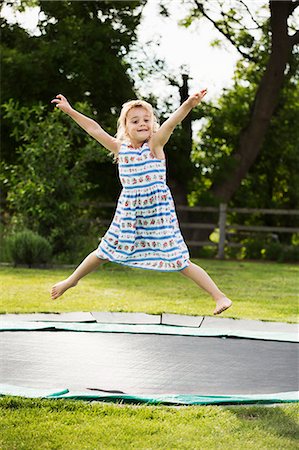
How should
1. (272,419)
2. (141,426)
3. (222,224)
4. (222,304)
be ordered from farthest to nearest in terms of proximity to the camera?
(222,224), (222,304), (272,419), (141,426)

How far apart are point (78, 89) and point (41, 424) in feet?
40.7

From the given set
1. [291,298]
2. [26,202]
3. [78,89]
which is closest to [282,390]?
[291,298]

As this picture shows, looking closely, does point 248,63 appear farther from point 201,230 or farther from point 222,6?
point 201,230

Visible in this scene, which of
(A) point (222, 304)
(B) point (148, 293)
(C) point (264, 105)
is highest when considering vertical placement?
(C) point (264, 105)

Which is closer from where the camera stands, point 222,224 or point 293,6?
point 222,224

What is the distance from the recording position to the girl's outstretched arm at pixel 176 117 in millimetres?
3909

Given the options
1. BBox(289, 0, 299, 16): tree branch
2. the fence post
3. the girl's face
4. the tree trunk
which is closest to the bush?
the fence post

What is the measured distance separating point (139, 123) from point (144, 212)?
45 cm

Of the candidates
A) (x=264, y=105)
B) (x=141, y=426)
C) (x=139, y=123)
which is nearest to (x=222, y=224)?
(x=264, y=105)

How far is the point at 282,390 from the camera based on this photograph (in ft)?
12.4

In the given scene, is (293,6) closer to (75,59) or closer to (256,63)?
(256,63)

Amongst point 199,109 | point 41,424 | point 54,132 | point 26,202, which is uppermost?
point 199,109

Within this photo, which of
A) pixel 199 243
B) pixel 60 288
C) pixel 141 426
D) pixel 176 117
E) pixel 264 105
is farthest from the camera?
pixel 264 105

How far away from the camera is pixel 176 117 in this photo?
12.9 feet
